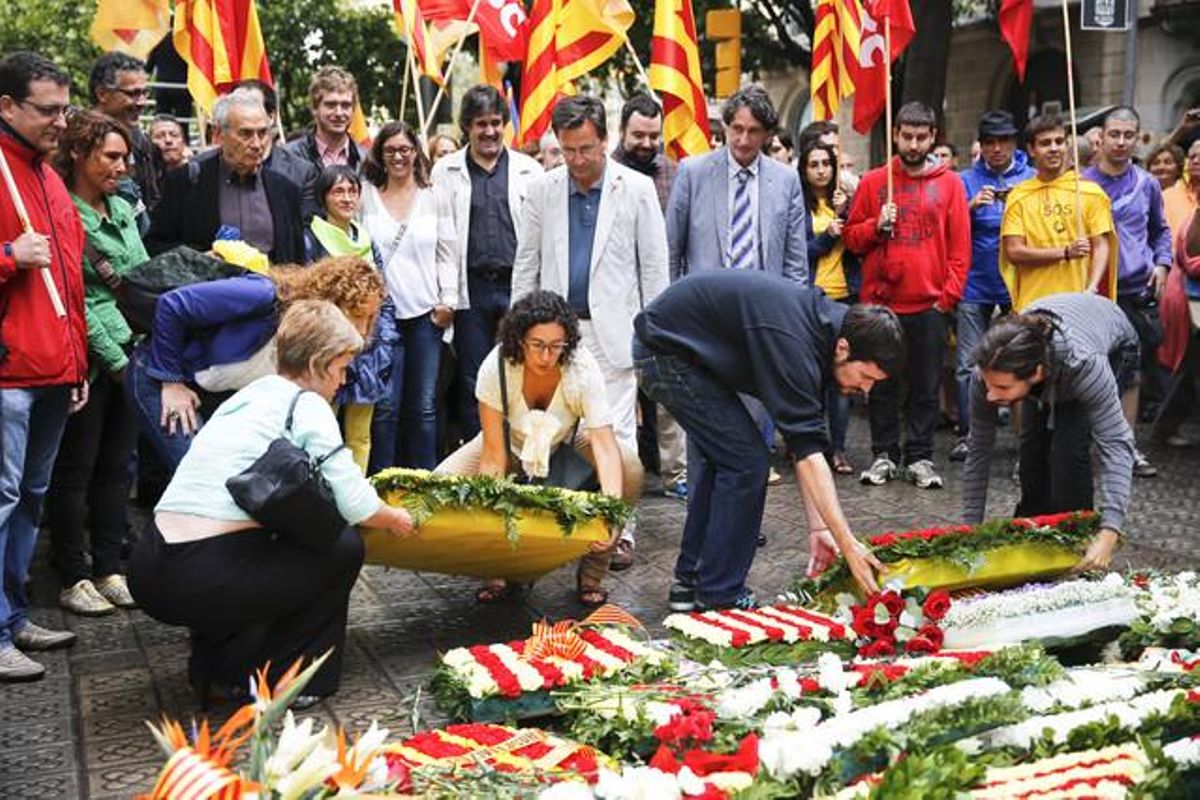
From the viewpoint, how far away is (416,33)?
10.1 meters

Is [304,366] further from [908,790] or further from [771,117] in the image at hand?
[771,117]

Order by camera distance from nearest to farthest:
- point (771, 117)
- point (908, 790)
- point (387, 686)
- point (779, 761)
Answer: point (908, 790)
point (779, 761)
point (387, 686)
point (771, 117)

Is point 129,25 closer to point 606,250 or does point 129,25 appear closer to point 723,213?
point 606,250

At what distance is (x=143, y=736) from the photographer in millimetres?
4562

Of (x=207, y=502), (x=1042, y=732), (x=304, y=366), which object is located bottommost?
(x=1042, y=732)

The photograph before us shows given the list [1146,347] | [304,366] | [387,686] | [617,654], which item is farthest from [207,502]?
[1146,347]

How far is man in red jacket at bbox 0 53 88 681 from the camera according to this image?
505 centimetres

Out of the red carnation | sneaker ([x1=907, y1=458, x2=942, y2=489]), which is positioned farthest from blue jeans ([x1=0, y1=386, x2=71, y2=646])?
sneaker ([x1=907, y1=458, x2=942, y2=489])

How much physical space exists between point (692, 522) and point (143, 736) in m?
2.50

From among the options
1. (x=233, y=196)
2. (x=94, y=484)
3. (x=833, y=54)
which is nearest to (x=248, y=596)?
(x=94, y=484)

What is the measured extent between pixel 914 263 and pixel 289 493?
5.28 m

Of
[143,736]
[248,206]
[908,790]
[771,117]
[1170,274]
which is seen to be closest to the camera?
[908,790]

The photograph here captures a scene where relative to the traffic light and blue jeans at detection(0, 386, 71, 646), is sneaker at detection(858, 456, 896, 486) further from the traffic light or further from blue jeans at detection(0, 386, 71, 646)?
the traffic light

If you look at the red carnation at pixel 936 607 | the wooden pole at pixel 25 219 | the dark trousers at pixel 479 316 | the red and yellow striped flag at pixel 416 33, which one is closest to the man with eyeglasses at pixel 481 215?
the dark trousers at pixel 479 316
